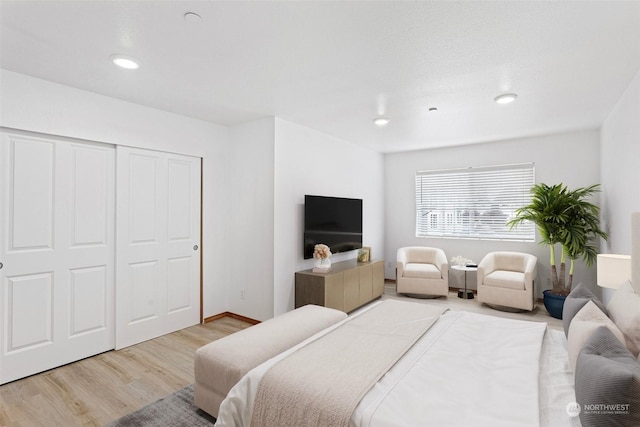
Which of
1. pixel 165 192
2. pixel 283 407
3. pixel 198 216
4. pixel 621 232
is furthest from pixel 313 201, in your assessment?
pixel 621 232

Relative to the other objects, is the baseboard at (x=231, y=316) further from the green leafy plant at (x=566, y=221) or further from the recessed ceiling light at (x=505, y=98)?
the green leafy plant at (x=566, y=221)

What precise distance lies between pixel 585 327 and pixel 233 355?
1944 millimetres

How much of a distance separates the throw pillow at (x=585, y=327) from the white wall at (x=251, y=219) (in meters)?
2.85

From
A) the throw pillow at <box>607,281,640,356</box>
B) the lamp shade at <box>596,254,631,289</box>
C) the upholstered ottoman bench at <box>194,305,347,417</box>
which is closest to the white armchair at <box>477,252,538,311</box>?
the lamp shade at <box>596,254,631,289</box>

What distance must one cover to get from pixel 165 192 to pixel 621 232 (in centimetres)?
480

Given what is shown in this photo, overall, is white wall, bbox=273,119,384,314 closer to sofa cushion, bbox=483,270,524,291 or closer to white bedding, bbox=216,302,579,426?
sofa cushion, bbox=483,270,524,291

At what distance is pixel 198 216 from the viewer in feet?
13.3

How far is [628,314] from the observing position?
5.36ft

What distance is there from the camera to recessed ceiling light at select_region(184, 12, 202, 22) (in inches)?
73.5

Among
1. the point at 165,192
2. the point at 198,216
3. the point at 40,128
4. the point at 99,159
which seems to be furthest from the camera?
the point at 198,216

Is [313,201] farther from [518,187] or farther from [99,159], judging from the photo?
[518,187]

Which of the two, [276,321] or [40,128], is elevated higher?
[40,128]

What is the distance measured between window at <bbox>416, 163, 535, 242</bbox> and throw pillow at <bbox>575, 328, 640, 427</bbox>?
14.0ft

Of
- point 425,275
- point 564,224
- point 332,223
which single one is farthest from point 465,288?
point 332,223
